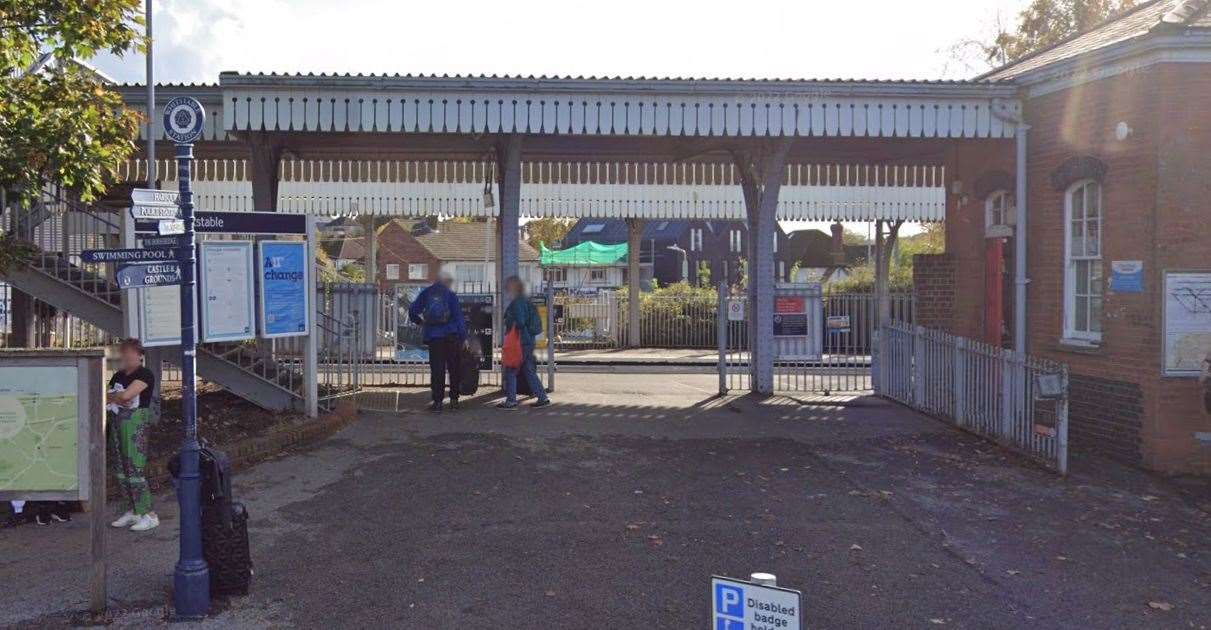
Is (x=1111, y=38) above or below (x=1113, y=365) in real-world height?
above

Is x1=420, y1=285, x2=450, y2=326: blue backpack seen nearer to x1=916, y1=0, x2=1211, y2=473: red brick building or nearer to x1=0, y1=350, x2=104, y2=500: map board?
x1=0, y1=350, x2=104, y2=500: map board

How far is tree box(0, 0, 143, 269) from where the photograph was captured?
8.07 meters

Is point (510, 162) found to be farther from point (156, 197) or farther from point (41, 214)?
point (156, 197)

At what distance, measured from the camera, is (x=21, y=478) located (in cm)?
637

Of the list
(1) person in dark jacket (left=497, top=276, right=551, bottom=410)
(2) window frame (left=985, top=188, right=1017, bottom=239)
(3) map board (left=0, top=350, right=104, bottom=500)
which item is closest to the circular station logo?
(3) map board (left=0, top=350, right=104, bottom=500)

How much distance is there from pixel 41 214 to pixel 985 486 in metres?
10.7

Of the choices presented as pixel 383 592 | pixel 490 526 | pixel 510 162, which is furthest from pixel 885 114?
pixel 383 592

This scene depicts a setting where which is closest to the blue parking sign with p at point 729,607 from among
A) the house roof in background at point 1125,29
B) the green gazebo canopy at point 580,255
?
the house roof in background at point 1125,29

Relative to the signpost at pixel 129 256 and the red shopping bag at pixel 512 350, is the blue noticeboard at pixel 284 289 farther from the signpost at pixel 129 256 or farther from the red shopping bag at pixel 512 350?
the signpost at pixel 129 256

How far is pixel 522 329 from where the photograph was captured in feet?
43.3

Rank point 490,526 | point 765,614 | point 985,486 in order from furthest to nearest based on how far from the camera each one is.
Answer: point 985,486 < point 490,526 < point 765,614

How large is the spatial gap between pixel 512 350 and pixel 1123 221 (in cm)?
717

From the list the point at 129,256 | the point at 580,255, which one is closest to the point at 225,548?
the point at 129,256

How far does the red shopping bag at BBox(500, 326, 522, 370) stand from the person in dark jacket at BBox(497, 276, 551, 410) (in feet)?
0.13
